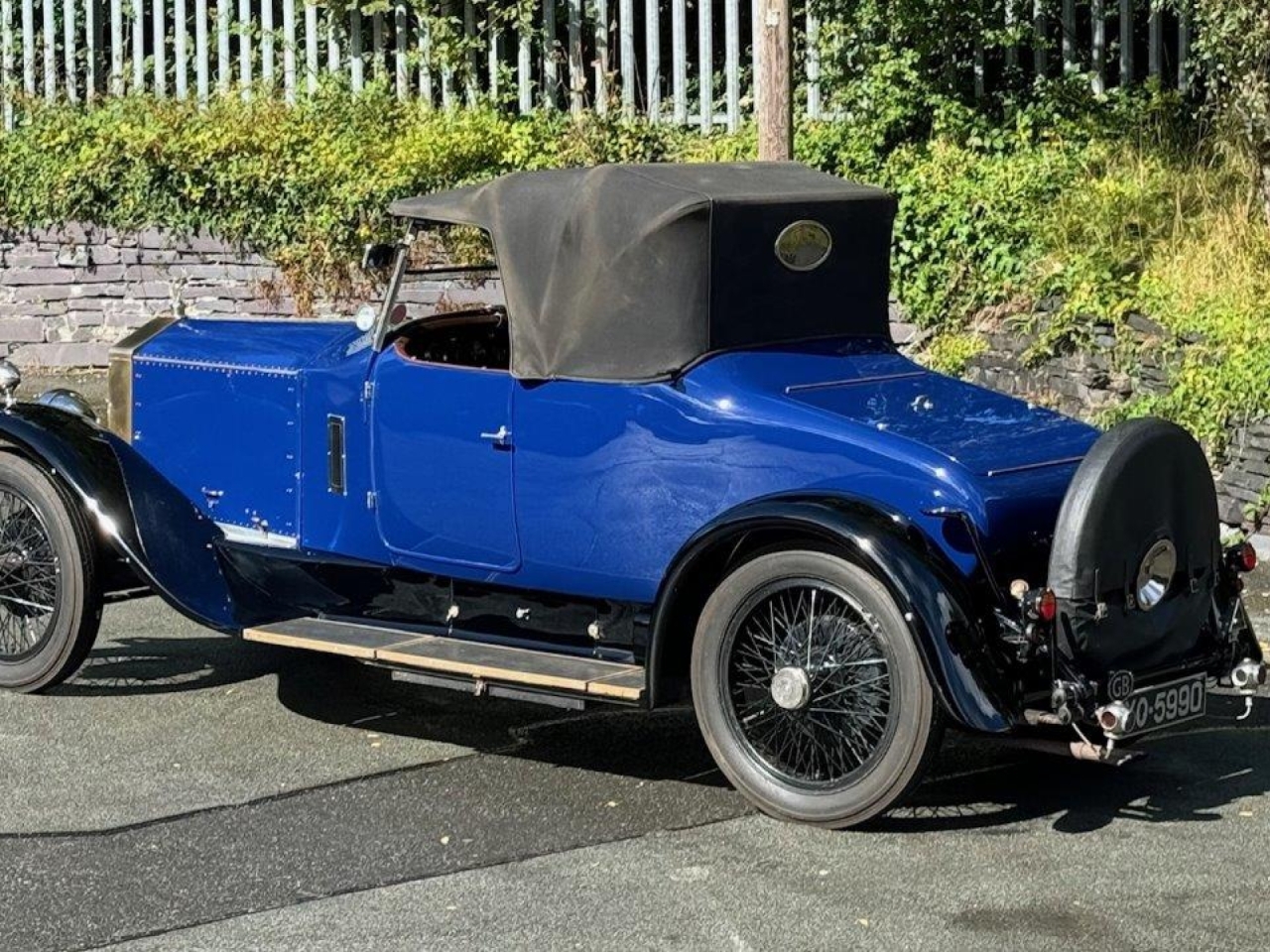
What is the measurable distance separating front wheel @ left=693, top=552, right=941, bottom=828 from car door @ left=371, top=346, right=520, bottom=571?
988 millimetres

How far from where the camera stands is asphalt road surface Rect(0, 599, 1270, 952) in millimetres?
5066

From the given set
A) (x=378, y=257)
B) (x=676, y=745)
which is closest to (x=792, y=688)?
(x=676, y=745)

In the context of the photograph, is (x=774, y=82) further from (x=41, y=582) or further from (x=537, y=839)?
(x=537, y=839)

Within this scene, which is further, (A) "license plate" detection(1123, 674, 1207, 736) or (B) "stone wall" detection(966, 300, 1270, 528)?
(B) "stone wall" detection(966, 300, 1270, 528)

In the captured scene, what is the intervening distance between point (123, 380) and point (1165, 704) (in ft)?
13.7

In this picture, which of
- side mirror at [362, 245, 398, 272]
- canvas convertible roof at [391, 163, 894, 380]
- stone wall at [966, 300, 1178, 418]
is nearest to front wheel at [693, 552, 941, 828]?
canvas convertible roof at [391, 163, 894, 380]

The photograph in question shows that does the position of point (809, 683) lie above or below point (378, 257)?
below

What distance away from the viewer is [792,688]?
19.1 feet

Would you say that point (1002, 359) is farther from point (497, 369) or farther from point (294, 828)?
point (294, 828)

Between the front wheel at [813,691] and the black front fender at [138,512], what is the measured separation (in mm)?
1919

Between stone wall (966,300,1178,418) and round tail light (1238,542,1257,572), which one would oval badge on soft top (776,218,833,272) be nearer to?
round tail light (1238,542,1257,572)

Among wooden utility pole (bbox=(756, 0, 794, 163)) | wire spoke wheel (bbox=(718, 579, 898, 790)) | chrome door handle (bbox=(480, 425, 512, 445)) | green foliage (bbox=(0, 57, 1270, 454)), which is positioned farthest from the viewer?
wooden utility pole (bbox=(756, 0, 794, 163))

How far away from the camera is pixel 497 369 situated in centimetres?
670

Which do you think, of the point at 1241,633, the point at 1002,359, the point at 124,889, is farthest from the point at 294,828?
the point at 1002,359
